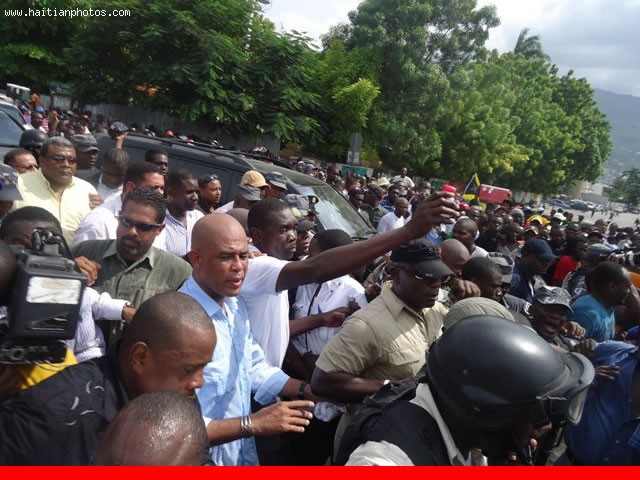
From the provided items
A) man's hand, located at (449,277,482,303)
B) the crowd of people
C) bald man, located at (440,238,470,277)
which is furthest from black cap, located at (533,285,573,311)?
bald man, located at (440,238,470,277)

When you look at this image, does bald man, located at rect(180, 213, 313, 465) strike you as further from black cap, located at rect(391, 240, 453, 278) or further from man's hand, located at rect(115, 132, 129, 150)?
man's hand, located at rect(115, 132, 129, 150)

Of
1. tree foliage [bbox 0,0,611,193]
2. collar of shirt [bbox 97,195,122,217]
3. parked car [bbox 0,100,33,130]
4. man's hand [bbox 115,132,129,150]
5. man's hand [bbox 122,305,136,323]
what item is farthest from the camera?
tree foliage [bbox 0,0,611,193]

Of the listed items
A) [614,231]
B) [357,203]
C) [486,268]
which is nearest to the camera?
[486,268]

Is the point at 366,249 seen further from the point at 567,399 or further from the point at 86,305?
the point at 86,305

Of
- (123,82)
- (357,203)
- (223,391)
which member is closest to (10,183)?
(223,391)

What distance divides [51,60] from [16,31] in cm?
215

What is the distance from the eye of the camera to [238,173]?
19.9 ft

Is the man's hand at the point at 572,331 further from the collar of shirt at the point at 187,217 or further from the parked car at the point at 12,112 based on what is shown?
the parked car at the point at 12,112

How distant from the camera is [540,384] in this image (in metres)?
1.55

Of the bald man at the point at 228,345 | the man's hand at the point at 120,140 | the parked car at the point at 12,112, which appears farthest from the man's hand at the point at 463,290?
the parked car at the point at 12,112

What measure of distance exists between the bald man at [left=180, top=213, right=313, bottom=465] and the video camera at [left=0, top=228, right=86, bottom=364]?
2.85ft

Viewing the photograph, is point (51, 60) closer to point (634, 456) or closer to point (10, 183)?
point (10, 183)

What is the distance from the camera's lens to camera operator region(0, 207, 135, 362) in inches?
93.4

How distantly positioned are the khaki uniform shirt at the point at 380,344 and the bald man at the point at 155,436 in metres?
1.17
